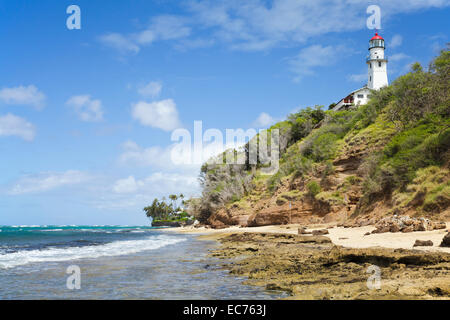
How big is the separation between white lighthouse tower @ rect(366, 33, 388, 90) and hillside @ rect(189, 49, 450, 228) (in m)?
20.1

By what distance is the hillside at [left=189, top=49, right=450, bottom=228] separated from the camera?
20.4 meters

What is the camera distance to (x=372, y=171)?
26234 mm

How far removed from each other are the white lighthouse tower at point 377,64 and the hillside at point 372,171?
65.9ft

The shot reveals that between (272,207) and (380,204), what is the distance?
1273cm

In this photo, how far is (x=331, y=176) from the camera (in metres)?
31.8

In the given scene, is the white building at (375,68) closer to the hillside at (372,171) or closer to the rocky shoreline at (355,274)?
the hillside at (372,171)

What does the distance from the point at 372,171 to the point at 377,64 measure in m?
48.1

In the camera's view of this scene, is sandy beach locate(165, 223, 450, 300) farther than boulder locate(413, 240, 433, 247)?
No

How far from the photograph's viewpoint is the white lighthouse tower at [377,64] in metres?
66.2

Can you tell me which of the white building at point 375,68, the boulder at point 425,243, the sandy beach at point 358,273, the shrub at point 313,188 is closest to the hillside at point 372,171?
the shrub at point 313,188

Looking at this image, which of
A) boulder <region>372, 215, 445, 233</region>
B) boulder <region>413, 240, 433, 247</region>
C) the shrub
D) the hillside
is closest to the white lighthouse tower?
the hillside

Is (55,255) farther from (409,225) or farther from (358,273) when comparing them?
(409,225)

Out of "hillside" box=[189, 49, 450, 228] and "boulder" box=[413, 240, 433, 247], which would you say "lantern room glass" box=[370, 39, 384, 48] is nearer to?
"hillside" box=[189, 49, 450, 228]
